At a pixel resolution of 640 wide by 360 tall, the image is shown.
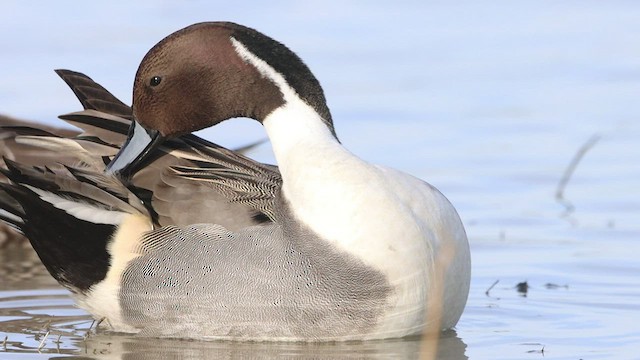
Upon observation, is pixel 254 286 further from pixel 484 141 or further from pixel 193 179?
pixel 484 141

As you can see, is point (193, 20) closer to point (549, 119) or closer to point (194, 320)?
point (549, 119)

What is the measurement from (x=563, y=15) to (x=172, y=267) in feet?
22.1

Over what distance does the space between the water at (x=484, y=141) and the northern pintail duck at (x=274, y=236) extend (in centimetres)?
13

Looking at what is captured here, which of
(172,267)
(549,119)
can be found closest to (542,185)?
(549,119)

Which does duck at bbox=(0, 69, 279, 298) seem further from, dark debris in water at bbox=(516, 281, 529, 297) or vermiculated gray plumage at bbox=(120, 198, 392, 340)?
dark debris in water at bbox=(516, 281, 529, 297)

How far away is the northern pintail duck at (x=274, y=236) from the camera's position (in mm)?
6305

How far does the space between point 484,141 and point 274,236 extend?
3865mm

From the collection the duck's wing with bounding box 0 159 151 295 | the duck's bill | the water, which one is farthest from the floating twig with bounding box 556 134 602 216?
the duck's wing with bounding box 0 159 151 295

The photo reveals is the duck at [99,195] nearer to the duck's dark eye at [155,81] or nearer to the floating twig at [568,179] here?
the duck's dark eye at [155,81]

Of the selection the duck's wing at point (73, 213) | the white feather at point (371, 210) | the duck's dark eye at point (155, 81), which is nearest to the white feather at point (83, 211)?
the duck's wing at point (73, 213)

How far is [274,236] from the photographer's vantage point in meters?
6.41

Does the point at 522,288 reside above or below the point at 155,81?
below

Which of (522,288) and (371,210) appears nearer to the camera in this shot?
(371,210)

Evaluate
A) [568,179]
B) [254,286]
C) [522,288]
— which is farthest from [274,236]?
[568,179]
